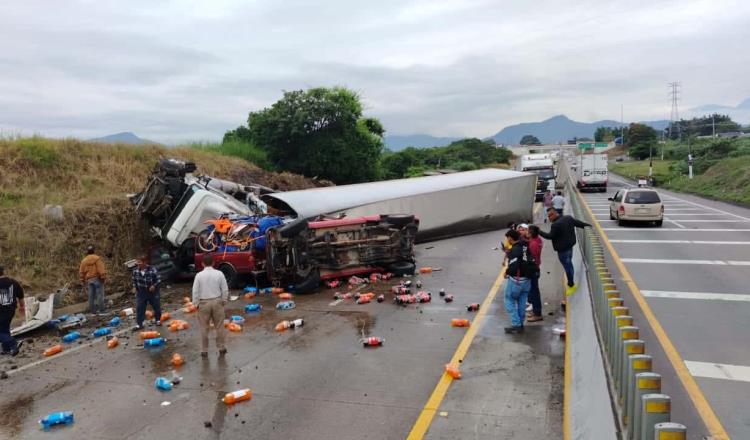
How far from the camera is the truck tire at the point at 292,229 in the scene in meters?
13.3

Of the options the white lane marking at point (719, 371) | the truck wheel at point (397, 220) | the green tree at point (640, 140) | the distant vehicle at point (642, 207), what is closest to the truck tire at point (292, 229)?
the truck wheel at point (397, 220)

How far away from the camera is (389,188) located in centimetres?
2048

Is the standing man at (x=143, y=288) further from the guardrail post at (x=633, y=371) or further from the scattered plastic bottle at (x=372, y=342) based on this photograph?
the guardrail post at (x=633, y=371)

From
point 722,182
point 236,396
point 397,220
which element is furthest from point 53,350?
point 722,182

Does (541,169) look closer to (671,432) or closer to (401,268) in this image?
(401,268)

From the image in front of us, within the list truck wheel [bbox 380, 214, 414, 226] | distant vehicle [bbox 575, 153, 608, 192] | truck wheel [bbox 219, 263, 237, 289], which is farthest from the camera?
distant vehicle [bbox 575, 153, 608, 192]

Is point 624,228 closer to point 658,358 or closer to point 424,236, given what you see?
point 424,236

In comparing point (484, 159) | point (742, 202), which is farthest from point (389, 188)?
point (484, 159)

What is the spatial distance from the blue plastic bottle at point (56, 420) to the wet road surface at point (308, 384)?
107 millimetres

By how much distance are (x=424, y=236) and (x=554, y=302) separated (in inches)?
365

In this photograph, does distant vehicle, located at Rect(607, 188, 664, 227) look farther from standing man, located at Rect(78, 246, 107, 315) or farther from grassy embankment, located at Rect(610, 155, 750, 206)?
standing man, located at Rect(78, 246, 107, 315)

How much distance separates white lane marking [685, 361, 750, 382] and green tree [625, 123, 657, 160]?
112 m

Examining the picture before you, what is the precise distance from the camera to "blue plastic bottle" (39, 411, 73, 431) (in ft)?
22.6

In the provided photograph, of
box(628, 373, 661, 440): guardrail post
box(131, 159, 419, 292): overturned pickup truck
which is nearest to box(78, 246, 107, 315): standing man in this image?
box(131, 159, 419, 292): overturned pickup truck
